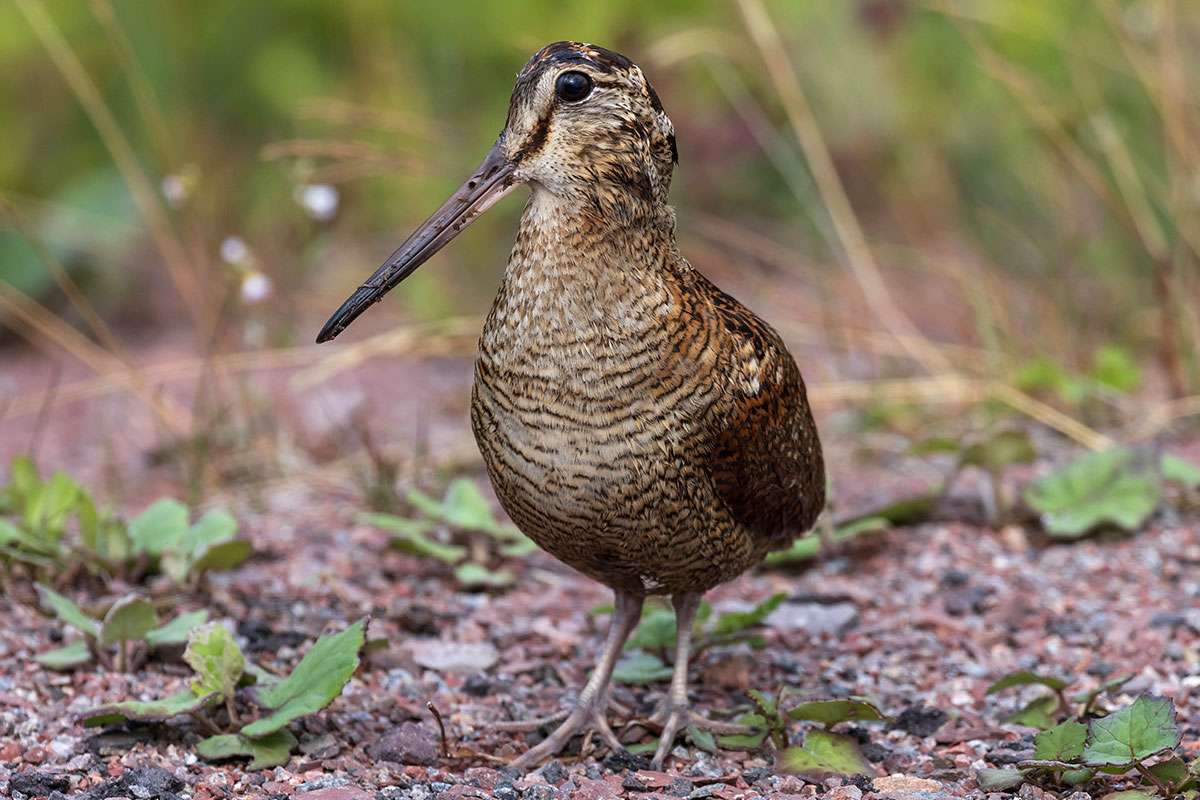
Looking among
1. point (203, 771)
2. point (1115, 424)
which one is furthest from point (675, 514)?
point (1115, 424)

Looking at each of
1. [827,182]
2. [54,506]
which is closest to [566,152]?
[54,506]

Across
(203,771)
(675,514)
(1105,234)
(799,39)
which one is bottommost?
(203,771)

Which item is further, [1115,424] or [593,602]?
[1115,424]

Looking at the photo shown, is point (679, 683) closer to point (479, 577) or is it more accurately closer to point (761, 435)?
point (761, 435)

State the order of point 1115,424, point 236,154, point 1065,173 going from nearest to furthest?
1. point 1115,424
2. point 1065,173
3. point 236,154

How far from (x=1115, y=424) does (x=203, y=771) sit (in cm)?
358

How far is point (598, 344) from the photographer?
3061 mm

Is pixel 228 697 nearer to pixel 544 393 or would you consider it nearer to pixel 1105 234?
pixel 544 393

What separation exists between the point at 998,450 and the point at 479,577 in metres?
1.56

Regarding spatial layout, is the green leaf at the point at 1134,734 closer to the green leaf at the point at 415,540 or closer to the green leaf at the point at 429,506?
Answer: the green leaf at the point at 415,540

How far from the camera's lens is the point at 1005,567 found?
4.51 m

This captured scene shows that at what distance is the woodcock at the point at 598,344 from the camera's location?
10.0 feet

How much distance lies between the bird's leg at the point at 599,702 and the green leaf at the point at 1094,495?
1520mm

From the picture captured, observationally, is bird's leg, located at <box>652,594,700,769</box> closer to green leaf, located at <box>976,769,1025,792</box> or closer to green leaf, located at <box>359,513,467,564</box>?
green leaf, located at <box>976,769,1025,792</box>
